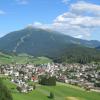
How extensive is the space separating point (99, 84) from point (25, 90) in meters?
58.7

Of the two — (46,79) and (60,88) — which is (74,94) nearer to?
(60,88)

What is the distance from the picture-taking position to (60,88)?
154 metres

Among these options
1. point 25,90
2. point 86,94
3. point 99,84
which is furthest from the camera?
point 99,84

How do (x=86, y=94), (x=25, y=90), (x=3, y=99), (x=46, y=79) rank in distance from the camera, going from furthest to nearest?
1. (x=46, y=79)
2. (x=86, y=94)
3. (x=25, y=90)
4. (x=3, y=99)

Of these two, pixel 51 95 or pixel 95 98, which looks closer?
pixel 51 95

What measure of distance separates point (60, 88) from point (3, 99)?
4049 inches

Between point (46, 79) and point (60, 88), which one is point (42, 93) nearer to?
point (60, 88)

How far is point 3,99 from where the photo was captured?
171 ft

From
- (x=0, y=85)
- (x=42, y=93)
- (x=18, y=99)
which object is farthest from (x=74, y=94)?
(x=0, y=85)

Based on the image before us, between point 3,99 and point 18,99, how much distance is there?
5457cm

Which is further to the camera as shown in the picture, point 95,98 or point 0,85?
point 95,98

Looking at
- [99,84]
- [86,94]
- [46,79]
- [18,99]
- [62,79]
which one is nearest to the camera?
[18,99]

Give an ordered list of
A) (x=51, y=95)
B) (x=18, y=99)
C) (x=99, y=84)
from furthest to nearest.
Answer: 1. (x=99, y=84)
2. (x=51, y=95)
3. (x=18, y=99)

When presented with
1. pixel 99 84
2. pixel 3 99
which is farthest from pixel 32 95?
pixel 3 99
